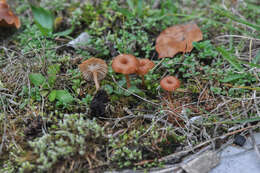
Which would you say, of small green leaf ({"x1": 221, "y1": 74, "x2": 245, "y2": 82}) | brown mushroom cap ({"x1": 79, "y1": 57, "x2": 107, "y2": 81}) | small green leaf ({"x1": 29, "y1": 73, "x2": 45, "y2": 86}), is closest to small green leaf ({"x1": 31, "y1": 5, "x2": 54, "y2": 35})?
small green leaf ({"x1": 29, "y1": 73, "x2": 45, "y2": 86})

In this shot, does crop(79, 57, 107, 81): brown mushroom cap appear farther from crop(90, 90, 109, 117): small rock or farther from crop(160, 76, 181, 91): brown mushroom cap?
crop(160, 76, 181, 91): brown mushroom cap

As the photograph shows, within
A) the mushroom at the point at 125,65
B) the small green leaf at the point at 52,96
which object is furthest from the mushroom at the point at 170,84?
the small green leaf at the point at 52,96

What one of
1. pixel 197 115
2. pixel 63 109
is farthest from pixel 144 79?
pixel 63 109

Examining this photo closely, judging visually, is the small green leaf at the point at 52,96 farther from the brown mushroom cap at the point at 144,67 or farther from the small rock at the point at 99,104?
the brown mushroom cap at the point at 144,67

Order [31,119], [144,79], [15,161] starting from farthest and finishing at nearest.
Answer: [144,79]
[31,119]
[15,161]

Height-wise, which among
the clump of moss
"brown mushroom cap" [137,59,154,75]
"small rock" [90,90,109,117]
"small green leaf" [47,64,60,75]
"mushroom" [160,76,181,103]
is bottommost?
the clump of moss

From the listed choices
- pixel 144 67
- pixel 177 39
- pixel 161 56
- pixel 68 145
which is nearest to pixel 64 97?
pixel 68 145

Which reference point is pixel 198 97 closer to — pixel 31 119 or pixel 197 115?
pixel 197 115
